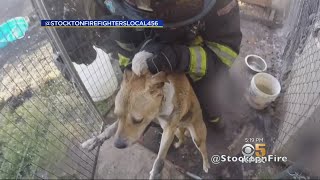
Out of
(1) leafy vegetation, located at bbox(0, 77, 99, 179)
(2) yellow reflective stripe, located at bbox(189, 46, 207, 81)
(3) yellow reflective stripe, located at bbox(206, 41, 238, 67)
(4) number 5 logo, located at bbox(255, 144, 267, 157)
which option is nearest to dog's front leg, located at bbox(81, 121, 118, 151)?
(1) leafy vegetation, located at bbox(0, 77, 99, 179)

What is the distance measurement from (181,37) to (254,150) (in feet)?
5.57

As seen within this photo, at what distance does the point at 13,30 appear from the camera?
3.93 meters

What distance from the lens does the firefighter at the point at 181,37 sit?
84.4 inches

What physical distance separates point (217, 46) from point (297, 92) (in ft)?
4.01

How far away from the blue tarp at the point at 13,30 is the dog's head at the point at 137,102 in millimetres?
2172

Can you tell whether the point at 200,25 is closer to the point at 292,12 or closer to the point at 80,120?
the point at 80,120

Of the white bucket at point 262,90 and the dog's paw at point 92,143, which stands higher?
the dog's paw at point 92,143

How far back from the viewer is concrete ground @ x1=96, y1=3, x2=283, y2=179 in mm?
3305

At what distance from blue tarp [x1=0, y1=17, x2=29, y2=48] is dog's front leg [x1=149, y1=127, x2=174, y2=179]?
2.31 metres

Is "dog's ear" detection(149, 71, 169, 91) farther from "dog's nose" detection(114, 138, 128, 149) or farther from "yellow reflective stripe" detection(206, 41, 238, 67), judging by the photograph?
"yellow reflective stripe" detection(206, 41, 238, 67)

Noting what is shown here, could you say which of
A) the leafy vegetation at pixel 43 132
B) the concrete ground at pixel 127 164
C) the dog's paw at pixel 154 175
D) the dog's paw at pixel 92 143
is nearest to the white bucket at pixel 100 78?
the leafy vegetation at pixel 43 132

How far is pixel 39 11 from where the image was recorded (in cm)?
229

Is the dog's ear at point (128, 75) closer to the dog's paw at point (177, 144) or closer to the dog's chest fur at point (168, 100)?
the dog's chest fur at point (168, 100)

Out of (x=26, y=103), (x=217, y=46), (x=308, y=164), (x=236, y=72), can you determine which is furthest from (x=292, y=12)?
(x=26, y=103)
